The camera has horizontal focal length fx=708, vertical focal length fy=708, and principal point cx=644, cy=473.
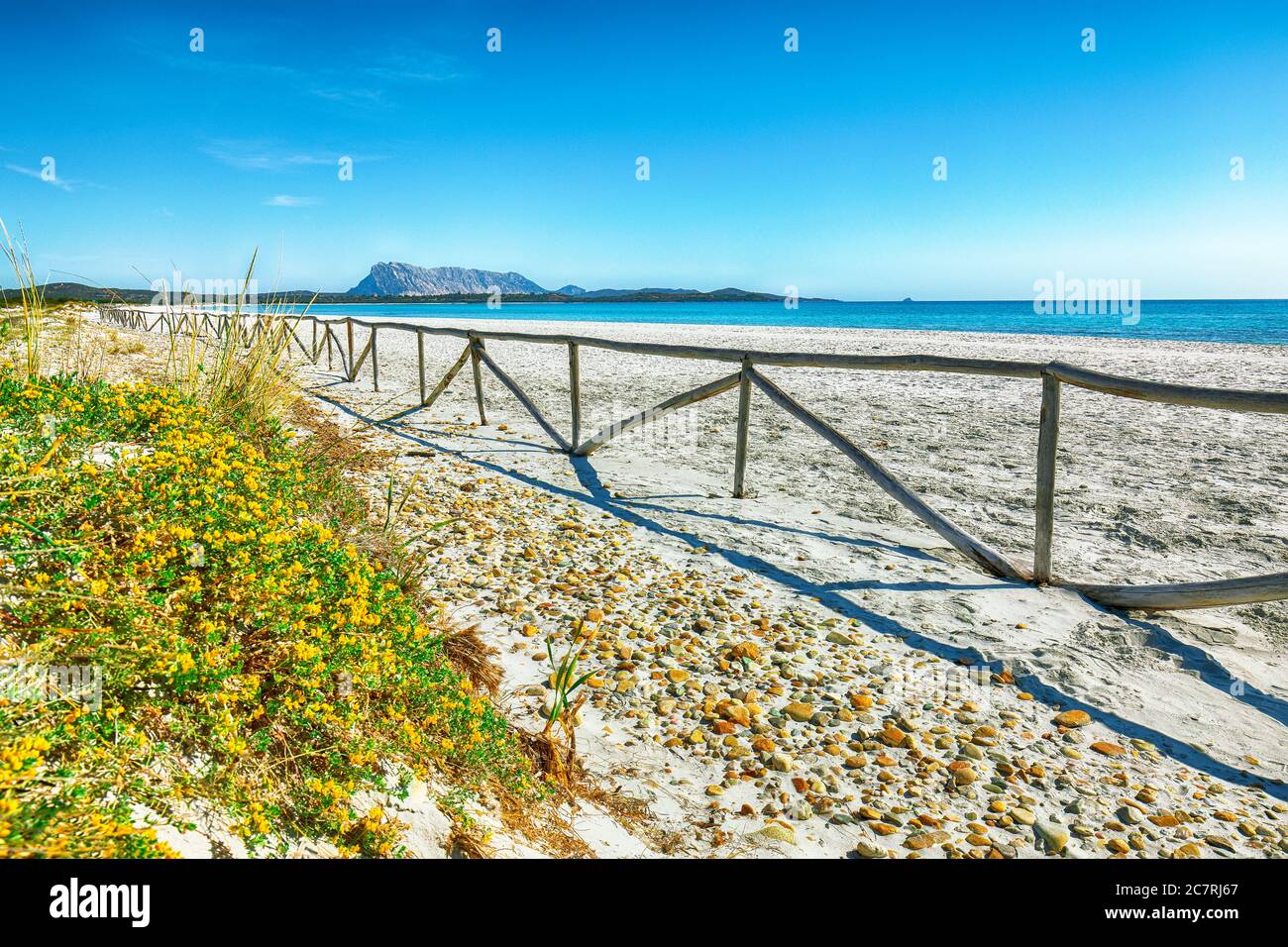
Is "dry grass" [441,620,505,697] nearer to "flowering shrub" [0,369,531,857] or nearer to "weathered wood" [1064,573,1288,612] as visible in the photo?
"flowering shrub" [0,369,531,857]

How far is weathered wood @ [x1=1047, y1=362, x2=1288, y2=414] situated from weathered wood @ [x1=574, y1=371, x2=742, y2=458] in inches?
115

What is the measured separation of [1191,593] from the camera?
12.6 feet

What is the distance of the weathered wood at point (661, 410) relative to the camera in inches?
272

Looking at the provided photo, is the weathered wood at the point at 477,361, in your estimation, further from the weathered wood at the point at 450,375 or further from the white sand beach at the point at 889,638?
the white sand beach at the point at 889,638

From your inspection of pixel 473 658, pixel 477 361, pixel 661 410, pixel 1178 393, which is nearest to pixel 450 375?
pixel 477 361

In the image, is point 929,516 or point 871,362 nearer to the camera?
point 929,516

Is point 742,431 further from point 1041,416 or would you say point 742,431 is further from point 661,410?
point 1041,416

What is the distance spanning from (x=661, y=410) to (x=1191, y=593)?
15.2 ft

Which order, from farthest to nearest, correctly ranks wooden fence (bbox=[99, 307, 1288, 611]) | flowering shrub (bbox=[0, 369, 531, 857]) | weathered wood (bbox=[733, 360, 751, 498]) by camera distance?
1. weathered wood (bbox=[733, 360, 751, 498])
2. wooden fence (bbox=[99, 307, 1288, 611])
3. flowering shrub (bbox=[0, 369, 531, 857])

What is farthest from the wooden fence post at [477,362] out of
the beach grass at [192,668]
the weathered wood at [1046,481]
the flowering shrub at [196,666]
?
the weathered wood at [1046,481]

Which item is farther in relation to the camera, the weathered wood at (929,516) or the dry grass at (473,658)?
the weathered wood at (929,516)

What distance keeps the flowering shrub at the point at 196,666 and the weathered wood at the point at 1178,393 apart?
3926 mm

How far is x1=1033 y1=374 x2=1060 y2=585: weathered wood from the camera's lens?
14.9 feet

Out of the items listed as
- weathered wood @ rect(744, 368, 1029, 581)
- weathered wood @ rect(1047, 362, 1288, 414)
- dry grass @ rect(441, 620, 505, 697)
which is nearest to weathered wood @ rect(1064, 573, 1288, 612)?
weathered wood @ rect(744, 368, 1029, 581)
